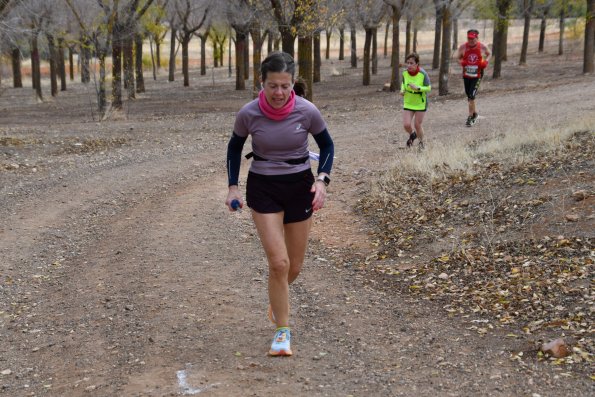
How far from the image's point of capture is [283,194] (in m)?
4.83

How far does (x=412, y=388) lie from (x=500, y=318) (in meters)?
1.37

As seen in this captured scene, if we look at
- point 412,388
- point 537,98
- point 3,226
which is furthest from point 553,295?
point 537,98

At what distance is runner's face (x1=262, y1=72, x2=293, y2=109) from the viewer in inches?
180

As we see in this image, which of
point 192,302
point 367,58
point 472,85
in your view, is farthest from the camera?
point 367,58

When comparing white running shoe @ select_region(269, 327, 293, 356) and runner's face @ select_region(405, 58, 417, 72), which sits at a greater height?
runner's face @ select_region(405, 58, 417, 72)

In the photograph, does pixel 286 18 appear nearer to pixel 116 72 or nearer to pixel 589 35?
pixel 116 72

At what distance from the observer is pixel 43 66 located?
239 ft

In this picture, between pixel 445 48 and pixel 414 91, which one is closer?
pixel 414 91

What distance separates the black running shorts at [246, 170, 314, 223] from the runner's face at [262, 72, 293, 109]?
507mm

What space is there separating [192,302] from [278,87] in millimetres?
2366

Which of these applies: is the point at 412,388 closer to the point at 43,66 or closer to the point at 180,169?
the point at 180,169

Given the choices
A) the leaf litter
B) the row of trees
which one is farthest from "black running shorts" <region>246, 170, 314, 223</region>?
the row of trees

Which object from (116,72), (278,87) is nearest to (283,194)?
(278,87)

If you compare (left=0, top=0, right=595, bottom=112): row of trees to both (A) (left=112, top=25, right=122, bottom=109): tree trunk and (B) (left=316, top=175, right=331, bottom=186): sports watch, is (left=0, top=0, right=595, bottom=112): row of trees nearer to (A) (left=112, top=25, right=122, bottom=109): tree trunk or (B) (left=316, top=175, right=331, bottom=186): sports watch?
(A) (left=112, top=25, right=122, bottom=109): tree trunk
